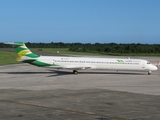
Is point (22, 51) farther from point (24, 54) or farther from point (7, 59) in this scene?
point (7, 59)

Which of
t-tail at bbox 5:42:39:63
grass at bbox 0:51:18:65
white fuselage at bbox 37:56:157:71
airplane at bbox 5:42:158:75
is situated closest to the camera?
t-tail at bbox 5:42:39:63

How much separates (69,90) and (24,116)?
1171 centimetres

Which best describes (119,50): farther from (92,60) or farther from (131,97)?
(131,97)

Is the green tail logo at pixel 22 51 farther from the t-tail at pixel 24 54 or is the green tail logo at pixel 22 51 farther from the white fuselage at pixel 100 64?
the white fuselage at pixel 100 64

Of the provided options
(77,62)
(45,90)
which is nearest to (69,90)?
(45,90)

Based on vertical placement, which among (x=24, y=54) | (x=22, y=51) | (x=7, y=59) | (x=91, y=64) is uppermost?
(x=22, y=51)

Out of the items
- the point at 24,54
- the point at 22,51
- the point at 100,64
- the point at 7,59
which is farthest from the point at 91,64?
the point at 7,59

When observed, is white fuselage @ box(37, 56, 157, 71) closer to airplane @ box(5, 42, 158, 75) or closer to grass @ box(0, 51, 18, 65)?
airplane @ box(5, 42, 158, 75)

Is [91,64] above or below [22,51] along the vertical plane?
below

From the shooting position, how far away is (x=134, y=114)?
19.7 metres

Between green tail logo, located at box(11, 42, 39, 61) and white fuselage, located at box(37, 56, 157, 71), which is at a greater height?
green tail logo, located at box(11, 42, 39, 61)

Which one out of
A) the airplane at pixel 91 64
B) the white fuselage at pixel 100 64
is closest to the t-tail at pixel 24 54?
the airplane at pixel 91 64

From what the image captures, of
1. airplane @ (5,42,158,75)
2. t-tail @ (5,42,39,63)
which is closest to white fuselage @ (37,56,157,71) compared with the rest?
airplane @ (5,42,158,75)

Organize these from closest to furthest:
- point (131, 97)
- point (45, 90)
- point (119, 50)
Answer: point (131, 97) → point (45, 90) → point (119, 50)
